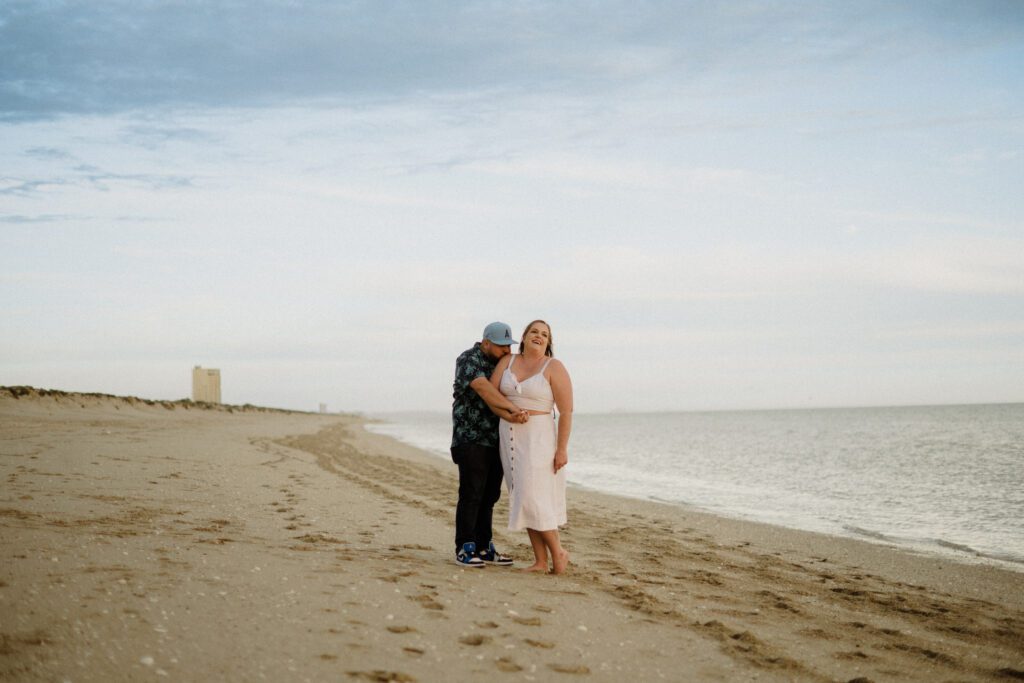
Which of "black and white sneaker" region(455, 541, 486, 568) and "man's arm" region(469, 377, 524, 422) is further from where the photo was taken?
"black and white sneaker" region(455, 541, 486, 568)

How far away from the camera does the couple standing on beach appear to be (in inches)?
249

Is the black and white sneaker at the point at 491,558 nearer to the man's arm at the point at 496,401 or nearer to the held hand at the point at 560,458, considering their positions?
the held hand at the point at 560,458

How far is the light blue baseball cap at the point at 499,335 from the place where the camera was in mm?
6465

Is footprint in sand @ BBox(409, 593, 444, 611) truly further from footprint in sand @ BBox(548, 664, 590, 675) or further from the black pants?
the black pants

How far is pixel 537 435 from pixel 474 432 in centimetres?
57

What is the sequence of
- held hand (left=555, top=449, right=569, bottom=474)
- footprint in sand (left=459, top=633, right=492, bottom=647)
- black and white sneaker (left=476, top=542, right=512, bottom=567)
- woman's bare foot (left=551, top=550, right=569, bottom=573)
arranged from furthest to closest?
1. black and white sneaker (left=476, top=542, right=512, bottom=567)
2. woman's bare foot (left=551, top=550, right=569, bottom=573)
3. held hand (left=555, top=449, right=569, bottom=474)
4. footprint in sand (left=459, top=633, right=492, bottom=647)

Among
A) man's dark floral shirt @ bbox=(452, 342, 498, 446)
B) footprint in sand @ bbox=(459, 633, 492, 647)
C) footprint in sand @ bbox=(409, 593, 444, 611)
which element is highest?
man's dark floral shirt @ bbox=(452, 342, 498, 446)

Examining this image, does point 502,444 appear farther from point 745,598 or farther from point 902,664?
point 902,664

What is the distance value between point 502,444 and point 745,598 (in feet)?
7.86

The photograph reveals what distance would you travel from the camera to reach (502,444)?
6535 mm

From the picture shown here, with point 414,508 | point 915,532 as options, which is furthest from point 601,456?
point 414,508

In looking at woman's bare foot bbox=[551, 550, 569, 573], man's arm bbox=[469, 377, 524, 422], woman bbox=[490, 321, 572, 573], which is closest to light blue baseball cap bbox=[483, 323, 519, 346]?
woman bbox=[490, 321, 572, 573]

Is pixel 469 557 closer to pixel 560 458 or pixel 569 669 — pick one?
pixel 560 458

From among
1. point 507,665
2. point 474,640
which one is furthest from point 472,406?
point 507,665
